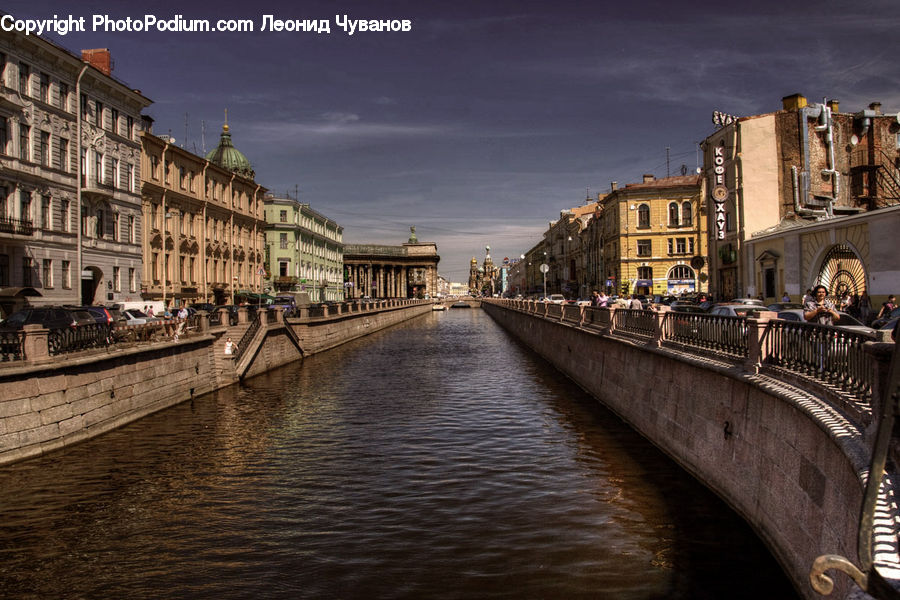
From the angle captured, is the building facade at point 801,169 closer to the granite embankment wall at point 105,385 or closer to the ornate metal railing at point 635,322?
the ornate metal railing at point 635,322

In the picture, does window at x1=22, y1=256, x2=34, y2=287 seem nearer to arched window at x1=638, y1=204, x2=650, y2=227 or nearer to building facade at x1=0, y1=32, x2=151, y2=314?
building facade at x1=0, y1=32, x2=151, y2=314

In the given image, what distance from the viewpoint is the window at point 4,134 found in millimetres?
30547

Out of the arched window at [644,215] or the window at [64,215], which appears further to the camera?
the arched window at [644,215]

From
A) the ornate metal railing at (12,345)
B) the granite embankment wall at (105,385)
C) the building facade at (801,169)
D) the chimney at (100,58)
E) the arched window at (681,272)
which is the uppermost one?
the chimney at (100,58)

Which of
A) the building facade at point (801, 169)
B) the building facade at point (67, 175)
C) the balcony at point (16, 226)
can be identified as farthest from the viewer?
the building facade at point (801, 169)

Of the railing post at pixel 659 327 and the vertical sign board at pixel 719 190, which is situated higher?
the vertical sign board at pixel 719 190

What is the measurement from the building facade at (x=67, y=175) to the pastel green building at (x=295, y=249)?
3461 cm

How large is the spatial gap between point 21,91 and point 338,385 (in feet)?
69.3

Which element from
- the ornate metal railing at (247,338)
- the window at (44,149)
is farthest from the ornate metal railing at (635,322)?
the window at (44,149)

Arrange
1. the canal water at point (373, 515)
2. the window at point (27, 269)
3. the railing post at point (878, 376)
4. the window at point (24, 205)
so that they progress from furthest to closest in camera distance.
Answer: the window at point (27, 269) < the window at point (24, 205) < the canal water at point (373, 515) < the railing post at point (878, 376)

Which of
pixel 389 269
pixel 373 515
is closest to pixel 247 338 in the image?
pixel 373 515

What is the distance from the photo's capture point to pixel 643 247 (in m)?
66.8

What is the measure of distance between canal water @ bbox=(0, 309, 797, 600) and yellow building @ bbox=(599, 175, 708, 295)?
163ft

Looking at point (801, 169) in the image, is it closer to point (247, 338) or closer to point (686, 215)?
point (686, 215)
